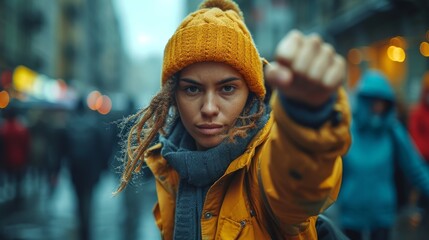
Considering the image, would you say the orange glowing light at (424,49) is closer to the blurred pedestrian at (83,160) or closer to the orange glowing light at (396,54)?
the orange glowing light at (396,54)

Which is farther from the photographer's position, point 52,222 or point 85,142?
point 52,222

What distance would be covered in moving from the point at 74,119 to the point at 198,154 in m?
6.85

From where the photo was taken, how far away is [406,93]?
15.6m

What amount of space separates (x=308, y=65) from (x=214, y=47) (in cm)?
94

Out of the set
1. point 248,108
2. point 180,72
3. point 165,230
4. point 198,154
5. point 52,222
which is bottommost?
point 52,222

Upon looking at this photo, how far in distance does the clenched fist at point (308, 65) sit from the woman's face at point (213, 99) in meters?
0.87

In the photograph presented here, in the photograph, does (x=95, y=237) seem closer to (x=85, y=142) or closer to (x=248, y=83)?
(x=85, y=142)

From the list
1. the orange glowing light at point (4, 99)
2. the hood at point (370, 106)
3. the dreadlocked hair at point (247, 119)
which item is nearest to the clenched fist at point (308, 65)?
the dreadlocked hair at point (247, 119)

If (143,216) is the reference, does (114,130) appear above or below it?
above

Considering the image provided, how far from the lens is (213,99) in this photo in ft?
7.30

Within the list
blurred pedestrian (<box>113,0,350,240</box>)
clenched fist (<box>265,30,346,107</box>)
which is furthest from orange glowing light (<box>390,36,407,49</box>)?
clenched fist (<box>265,30,346,107</box>)

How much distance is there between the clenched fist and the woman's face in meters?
0.87

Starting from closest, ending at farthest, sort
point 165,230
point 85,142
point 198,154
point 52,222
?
point 198,154 → point 165,230 → point 85,142 → point 52,222

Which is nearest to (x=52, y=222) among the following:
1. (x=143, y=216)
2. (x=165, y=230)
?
(x=143, y=216)
